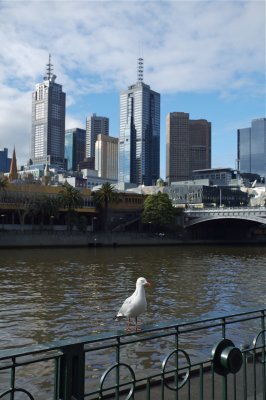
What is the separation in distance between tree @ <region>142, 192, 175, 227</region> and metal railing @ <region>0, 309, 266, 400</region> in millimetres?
82010

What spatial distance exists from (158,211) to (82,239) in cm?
2461

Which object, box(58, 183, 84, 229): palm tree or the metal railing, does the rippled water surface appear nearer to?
the metal railing

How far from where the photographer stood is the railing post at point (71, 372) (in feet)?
12.9

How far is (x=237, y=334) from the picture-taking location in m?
14.7

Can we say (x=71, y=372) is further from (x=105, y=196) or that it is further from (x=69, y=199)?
(x=105, y=196)

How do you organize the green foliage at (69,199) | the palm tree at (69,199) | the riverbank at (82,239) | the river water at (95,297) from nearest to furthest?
the river water at (95,297), the riverbank at (82,239), the green foliage at (69,199), the palm tree at (69,199)

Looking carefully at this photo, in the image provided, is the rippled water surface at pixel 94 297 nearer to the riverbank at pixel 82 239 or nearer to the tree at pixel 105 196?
the riverbank at pixel 82 239

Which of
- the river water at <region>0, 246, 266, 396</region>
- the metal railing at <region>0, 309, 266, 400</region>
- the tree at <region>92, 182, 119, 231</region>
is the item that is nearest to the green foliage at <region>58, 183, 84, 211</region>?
the tree at <region>92, 182, 119, 231</region>

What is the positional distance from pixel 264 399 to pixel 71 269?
3296 cm

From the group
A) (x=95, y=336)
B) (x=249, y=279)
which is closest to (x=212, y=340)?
(x=95, y=336)

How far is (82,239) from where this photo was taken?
78.1 metres

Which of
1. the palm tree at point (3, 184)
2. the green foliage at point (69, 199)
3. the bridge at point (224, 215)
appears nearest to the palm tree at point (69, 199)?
the green foliage at point (69, 199)

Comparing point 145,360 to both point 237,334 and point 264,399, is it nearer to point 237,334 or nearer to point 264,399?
point 237,334

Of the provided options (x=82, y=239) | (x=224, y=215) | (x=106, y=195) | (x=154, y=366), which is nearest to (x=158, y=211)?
(x=106, y=195)
